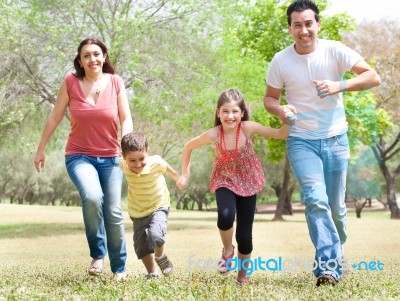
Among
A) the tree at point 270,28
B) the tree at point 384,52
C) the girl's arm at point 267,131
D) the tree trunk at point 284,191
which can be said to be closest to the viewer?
the girl's arm at point 267,131

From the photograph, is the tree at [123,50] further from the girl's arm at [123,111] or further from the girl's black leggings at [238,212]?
the girl's black leggings at [238,212]

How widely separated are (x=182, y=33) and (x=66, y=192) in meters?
42.3

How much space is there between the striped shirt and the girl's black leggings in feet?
2.67

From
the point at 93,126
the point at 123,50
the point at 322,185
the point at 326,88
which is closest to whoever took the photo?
the point at 326,88

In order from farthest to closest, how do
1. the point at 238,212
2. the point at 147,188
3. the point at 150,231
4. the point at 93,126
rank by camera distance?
the point at 147,188
the point at 150,231
the point at 93,126
the point at 238,212

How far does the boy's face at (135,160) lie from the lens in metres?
7.30

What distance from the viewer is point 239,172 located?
710 cm

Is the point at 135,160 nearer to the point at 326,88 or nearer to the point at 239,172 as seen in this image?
the point at 239,172

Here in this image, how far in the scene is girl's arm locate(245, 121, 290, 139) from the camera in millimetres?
6809

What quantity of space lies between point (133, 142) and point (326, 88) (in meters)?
2.05

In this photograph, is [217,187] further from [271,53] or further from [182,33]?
[271,53]

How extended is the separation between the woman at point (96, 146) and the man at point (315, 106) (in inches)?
68.6

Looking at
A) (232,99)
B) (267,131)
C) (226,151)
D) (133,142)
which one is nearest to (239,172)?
(226,151)

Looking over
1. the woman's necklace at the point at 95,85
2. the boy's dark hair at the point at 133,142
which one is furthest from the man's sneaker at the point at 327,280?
the woman's necklace at the point at 95,85
